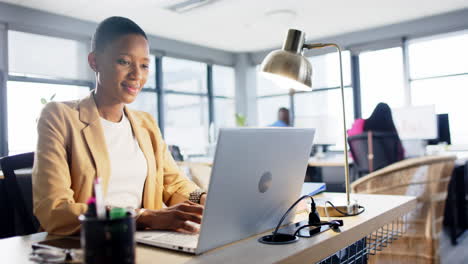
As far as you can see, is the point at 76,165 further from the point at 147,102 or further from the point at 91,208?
the point at 147,102

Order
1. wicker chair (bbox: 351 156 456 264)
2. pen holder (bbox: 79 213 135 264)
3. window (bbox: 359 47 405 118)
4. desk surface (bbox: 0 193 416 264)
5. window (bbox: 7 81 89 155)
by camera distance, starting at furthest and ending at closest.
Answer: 1. window (bbox: 359 47 405 118)
2. window (bbox: 7 81 89 155)
3. wicker chair (bbox: 351 156 456 264)
4. desk surface (bbox: 0 193 416 264)
5. pen holder (bbox: 79 213 135 264)

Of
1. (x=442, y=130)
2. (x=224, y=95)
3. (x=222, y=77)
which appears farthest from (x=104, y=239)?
(x=222, y=77)

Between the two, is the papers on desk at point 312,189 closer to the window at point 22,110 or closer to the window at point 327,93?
the window at point 22,110

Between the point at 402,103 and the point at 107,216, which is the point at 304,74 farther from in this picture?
the point at 402,103

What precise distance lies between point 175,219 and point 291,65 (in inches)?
20.2

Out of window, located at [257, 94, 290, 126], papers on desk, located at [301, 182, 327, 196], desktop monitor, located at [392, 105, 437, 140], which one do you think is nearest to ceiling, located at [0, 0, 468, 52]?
window, located at [257, 94, 290, 126]

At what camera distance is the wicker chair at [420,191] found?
1.81 m

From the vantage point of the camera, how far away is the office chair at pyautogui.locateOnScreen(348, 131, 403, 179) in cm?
364

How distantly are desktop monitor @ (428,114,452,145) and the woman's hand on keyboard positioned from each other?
3.96 m

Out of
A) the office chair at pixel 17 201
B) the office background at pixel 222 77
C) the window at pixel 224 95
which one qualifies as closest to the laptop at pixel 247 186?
the office chair at pixel 17 201

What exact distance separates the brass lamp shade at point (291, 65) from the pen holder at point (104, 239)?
71 cm

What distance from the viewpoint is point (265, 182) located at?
896mm

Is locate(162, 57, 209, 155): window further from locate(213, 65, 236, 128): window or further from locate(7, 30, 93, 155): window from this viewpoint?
locate(7, 30, 93, 155): window

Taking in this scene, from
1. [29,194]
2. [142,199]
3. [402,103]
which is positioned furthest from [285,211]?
[402,103]
